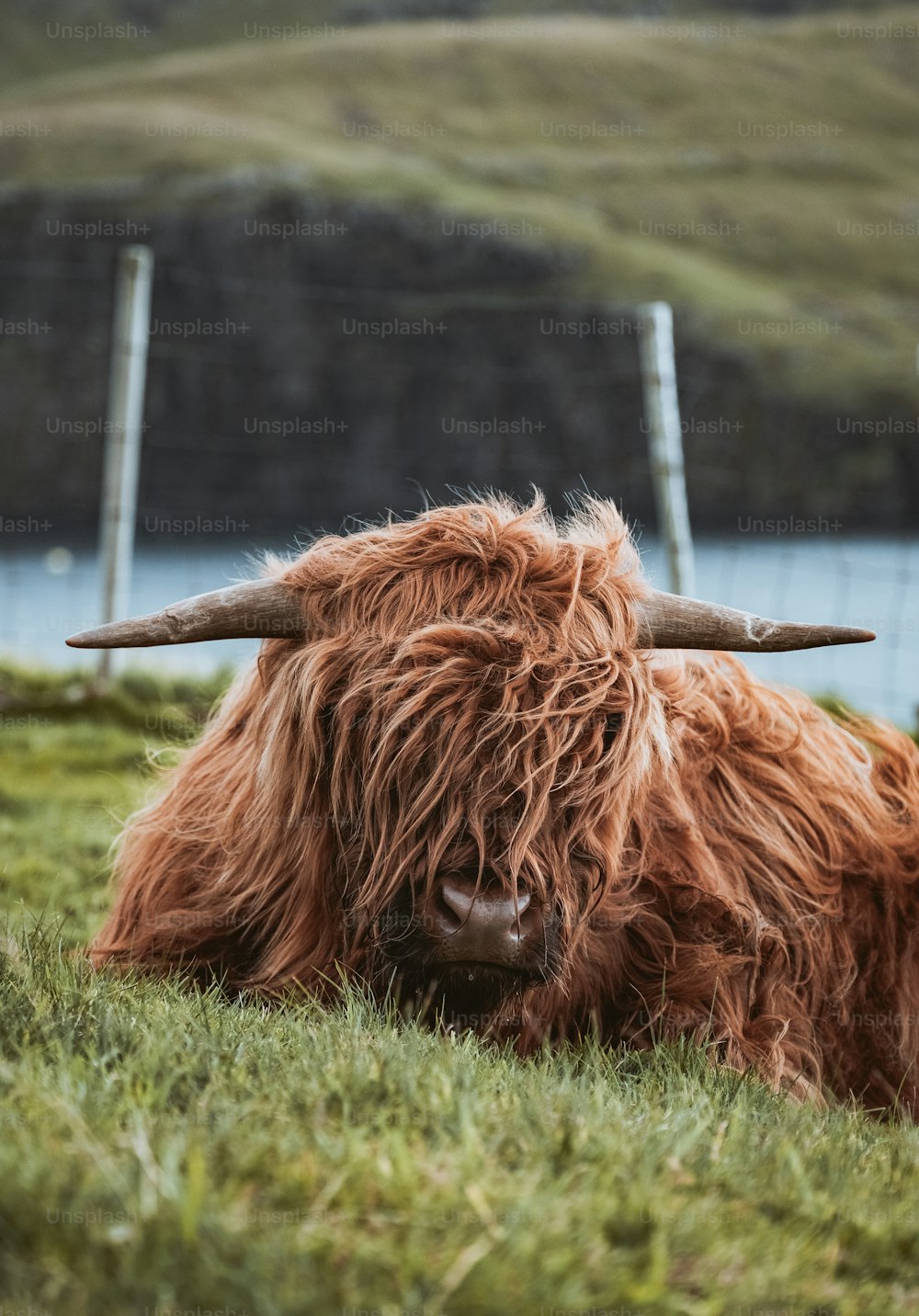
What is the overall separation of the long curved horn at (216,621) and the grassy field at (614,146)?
49.0 metres

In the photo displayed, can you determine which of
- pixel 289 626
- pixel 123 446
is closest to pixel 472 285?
pixel 123 446

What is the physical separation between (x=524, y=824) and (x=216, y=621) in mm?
870

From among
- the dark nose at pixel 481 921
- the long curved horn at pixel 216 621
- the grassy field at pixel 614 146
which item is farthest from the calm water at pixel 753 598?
the grassy field at pixel 614 146

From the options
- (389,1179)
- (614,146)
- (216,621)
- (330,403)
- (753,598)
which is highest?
(614,146)

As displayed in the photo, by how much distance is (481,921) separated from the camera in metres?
2.65

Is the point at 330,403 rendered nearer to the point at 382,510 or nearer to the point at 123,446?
the point at 382,510

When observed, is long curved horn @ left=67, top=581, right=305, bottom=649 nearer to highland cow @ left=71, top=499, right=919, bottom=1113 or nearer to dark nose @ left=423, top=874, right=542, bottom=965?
highland cow @ left=71, top=499, right=919, bottom=1113

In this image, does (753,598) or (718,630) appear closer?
(718,630)

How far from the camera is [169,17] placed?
493 ft

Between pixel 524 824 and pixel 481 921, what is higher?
pixel 524 824

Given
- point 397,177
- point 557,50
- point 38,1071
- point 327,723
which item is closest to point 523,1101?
point 38,1071

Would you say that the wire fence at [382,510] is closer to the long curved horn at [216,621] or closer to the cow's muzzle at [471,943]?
the long curved horn at [216,621]

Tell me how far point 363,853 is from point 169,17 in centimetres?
16660

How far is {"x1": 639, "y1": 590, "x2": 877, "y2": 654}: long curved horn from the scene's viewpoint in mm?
3119
